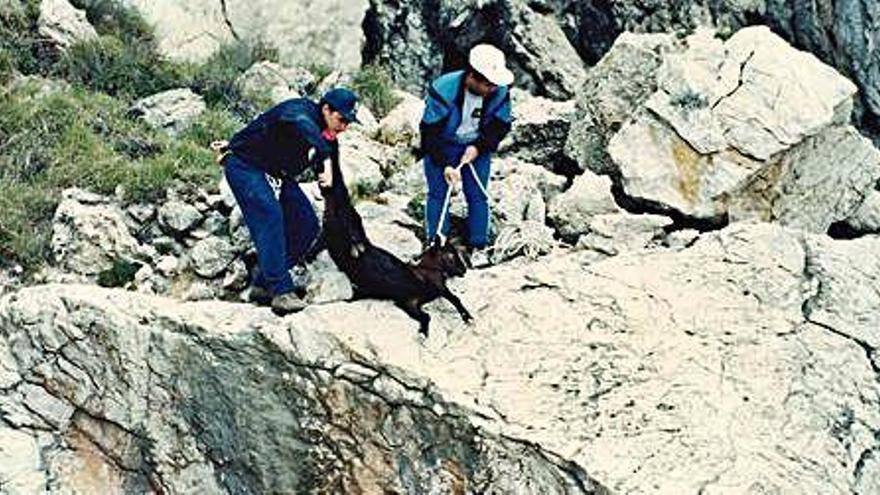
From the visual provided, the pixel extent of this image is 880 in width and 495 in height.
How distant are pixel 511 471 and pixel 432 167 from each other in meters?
2.19

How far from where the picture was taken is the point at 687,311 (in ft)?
20.1

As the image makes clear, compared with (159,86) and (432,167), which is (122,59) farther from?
(432,167)

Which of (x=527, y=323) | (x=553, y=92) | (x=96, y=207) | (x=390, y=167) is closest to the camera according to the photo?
(x=527, y=323)

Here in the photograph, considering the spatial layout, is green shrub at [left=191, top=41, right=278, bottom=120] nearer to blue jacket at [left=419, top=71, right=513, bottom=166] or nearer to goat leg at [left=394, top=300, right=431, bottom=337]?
blue jacket at [left=419, top=71, right=513, bottom=166]

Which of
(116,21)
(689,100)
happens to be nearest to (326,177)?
(689,100)

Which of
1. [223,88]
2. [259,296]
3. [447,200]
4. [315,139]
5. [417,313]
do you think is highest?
[315,139]

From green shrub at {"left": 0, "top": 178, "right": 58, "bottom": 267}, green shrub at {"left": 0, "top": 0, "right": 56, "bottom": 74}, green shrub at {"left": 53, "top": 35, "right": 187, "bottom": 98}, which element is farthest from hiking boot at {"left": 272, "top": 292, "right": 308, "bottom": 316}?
green shrub at {"left": 0, "top": 0, "right": 56, "bottom": 74}

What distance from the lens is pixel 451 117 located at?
22.2ft

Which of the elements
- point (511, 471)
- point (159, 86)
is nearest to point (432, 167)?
point (511, 471)

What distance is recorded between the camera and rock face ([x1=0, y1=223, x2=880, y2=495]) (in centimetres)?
536

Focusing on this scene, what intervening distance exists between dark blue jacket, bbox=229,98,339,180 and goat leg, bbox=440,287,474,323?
907 mm

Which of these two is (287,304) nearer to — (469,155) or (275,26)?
(469,155)

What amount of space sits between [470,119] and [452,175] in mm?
351

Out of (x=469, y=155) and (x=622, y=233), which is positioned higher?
(x=469, y=155)
